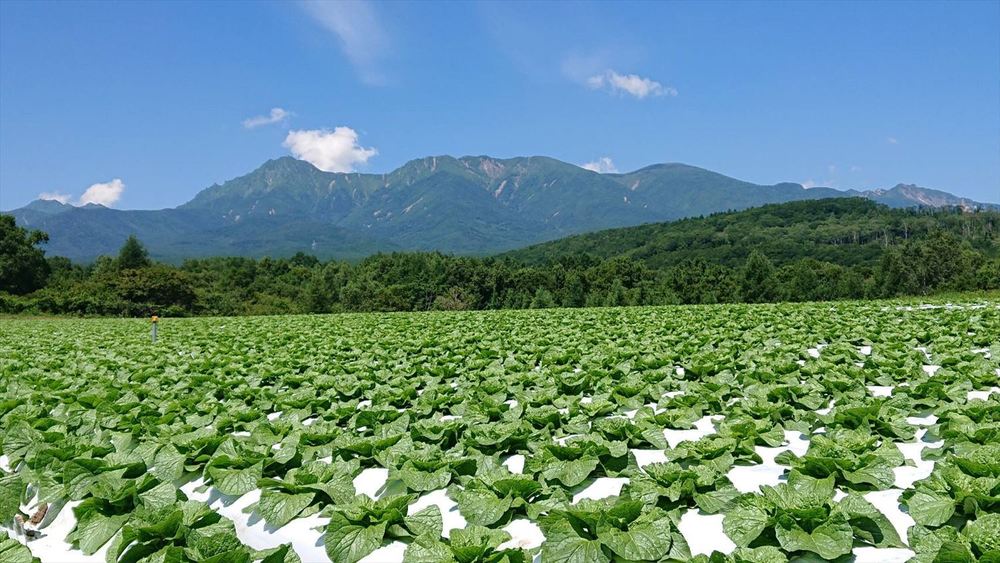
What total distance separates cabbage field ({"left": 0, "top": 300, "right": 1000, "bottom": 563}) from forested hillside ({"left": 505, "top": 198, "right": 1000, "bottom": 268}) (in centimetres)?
9608

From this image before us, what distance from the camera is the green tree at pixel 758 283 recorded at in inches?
2361

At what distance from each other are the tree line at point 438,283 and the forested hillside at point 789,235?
29615mm

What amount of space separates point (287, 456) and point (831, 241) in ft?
476

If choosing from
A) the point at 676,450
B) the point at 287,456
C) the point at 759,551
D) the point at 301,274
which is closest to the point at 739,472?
the point at 676,450

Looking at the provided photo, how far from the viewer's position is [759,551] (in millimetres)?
2723

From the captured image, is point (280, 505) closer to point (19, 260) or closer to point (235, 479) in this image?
point (235, 479)

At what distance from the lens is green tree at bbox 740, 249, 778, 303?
59969 mm

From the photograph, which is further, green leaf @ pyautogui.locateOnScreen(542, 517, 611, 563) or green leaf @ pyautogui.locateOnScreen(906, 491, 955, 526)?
green leaf @ pyautogui.locateOnScreen(906, 491, 955, 526)

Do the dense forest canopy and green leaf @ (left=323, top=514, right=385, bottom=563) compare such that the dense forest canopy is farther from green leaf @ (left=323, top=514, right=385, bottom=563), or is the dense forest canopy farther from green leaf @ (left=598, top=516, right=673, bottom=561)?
green leaf @ (left=323, top=514, right=385, bottom=563)

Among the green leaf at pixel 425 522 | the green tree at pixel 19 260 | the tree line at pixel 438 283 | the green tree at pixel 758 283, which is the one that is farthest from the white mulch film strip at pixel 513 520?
the green tree at pixel 19 260

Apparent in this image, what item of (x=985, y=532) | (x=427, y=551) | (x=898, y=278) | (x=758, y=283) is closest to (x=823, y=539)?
(x=985, y=532)

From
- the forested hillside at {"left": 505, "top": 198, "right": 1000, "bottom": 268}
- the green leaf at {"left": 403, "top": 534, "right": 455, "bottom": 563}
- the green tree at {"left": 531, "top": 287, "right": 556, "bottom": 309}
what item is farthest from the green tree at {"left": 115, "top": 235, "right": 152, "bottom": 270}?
the green leaf at {"left": 403, "top": 534, "right": 455, "bottom": 563}

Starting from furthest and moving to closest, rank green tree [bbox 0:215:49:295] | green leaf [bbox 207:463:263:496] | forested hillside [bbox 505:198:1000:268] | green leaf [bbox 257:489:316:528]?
forested hillside [bbox 505:198:1000:268]
green tree [bbox 0:215:49:295]
green leaf [bbox 207:463:263:496]
green leaf [bbox 257:489:316:528]

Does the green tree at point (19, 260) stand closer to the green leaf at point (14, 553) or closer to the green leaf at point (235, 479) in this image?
the green leaf at point (235, 479)
